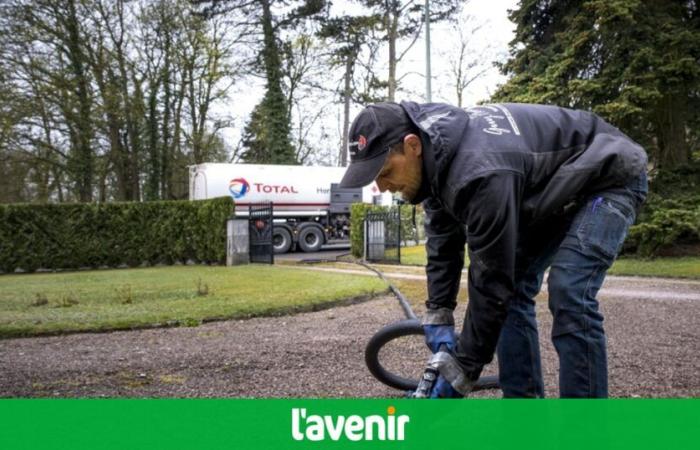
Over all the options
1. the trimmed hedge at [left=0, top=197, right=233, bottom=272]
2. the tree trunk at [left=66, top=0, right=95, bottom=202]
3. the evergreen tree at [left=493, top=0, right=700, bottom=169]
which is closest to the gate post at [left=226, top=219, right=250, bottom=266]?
the trimmed hedge at [left=0, top=197, right=233, bottom=272]

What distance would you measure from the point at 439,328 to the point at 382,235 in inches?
422

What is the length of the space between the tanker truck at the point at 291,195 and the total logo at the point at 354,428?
1497 cm

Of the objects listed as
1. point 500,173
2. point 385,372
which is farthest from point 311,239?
point 500,173

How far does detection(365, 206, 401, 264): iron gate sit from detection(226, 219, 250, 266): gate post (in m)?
2.79

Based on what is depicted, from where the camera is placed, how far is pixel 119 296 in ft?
21.5

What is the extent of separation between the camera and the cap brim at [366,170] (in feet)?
5.05

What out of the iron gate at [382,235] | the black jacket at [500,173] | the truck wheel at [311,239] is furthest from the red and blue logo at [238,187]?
the black jacket at [500,173]

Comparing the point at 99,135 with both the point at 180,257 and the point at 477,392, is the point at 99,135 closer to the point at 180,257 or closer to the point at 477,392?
the point at 180,257

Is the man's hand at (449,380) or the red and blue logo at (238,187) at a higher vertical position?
the red and blue logo at (238,187)

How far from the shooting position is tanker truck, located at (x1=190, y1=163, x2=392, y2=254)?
56.7 feet

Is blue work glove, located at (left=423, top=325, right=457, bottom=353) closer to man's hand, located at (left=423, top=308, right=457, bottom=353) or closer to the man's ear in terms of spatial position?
man's hand, located at (left=423, top=308, right=457, bottom=353)

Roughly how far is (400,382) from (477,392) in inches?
14.8

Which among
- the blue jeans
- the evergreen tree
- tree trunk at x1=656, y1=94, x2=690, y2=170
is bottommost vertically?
the blue jeans

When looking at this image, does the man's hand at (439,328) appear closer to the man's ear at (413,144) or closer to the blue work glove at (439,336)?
the blue work glove at (439,336)
